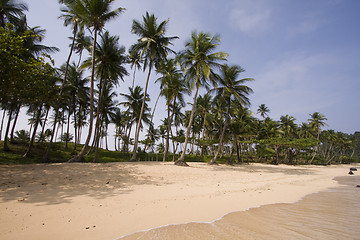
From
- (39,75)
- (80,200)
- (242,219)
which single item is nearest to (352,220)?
(242,219)

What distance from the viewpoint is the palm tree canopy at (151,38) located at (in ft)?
61.7

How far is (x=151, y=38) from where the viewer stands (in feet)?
62.5

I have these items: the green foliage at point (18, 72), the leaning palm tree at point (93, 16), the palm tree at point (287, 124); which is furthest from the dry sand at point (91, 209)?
the palm tree at point (287, 124)

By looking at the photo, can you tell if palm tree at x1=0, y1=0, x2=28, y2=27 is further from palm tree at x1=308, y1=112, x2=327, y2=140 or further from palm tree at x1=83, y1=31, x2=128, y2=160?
palm tree at x1=308, y1=112, x2=327, y2=140

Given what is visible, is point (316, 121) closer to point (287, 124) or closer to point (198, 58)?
point (287, 124)

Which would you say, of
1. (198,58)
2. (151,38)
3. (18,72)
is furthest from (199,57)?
(18,72)

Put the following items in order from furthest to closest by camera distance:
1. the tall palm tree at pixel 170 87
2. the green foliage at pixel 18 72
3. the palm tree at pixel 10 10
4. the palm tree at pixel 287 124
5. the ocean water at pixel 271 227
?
the palm tree at pixel 287 124 → the tall palm tree at pixel 170 87 → the palm tree at pixel 10 10 → the green foliage at pixel 18 72 → the ocean water at pixel 271 227

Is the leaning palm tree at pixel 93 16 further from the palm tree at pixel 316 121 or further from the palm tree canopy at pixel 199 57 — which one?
the palm tree at pixel 316 121

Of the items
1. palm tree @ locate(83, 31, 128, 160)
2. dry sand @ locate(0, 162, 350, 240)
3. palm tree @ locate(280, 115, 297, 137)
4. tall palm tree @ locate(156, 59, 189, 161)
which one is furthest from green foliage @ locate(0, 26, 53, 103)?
palm tree @ locate(280, 115, 297, 137)

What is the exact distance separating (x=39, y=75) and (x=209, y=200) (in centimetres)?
1110

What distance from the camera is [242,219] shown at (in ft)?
12.8

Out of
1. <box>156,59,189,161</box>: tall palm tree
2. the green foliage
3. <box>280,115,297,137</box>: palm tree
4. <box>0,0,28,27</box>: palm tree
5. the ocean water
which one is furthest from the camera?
<box>280,115,297,137</box>: palm tree

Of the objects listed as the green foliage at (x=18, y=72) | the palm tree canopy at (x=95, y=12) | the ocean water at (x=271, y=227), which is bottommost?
the ocean water at (x=271, y=227)

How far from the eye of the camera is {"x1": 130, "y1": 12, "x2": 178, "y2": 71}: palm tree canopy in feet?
61.7
